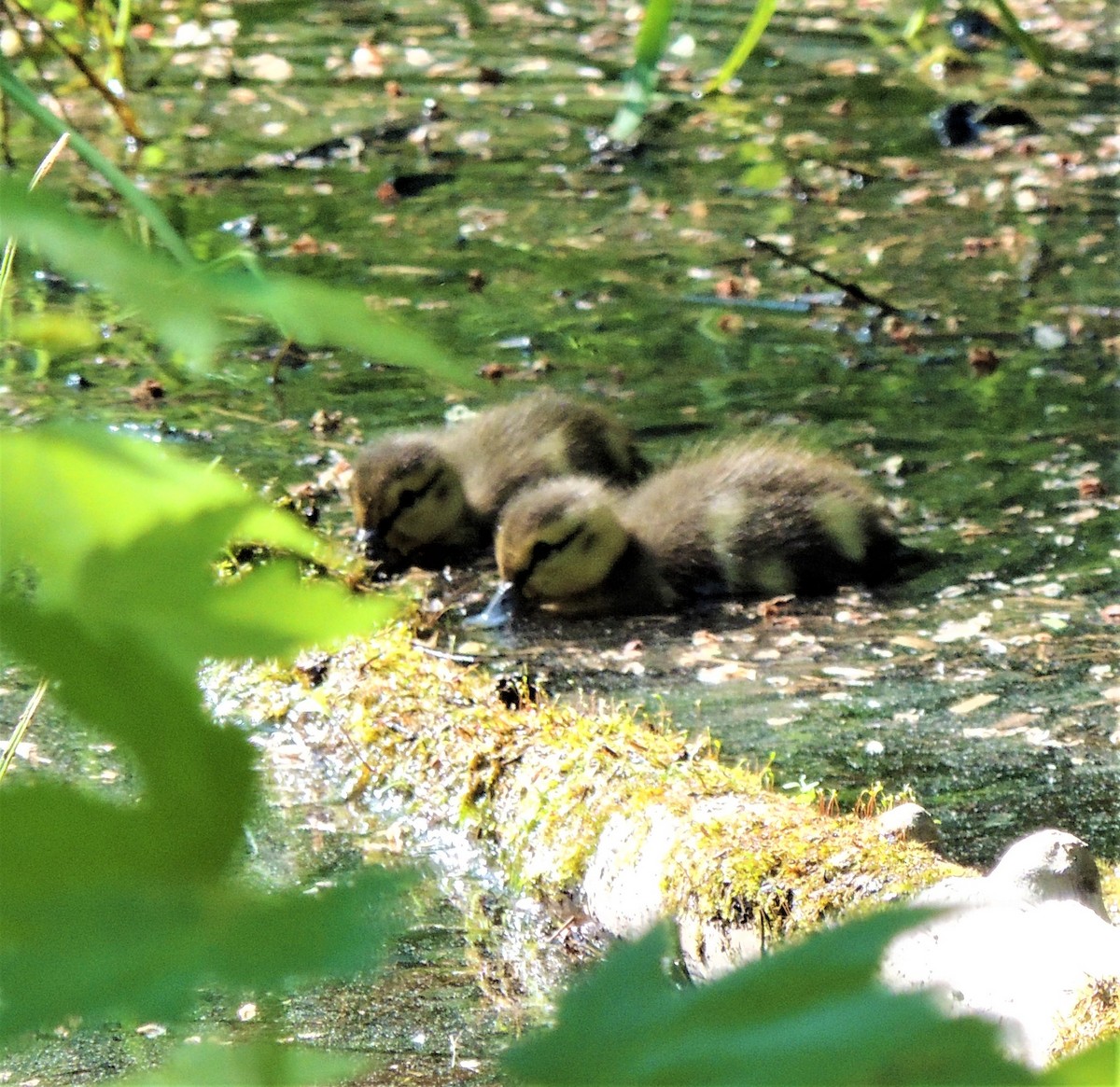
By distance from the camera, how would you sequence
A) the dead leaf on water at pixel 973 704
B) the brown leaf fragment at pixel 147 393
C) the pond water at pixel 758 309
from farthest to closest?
the brown leaf fragment at pixel 147 393
the pond water at pixel 758 309
the dead leaf on water at pixel 973 704

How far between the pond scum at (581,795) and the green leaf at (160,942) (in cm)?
126

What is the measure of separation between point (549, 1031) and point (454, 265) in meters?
5.30

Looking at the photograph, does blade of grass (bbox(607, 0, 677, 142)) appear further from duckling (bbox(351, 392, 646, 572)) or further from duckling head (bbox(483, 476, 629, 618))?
duckling (bbox(351, 392, 646, 572))

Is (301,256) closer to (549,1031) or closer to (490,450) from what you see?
(490,450)

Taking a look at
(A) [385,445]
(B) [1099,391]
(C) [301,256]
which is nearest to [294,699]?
(A) [385,445]

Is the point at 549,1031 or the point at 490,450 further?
the point at 490,450

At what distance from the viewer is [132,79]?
750 centimetres

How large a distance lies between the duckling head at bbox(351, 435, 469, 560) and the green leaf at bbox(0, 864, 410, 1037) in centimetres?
352

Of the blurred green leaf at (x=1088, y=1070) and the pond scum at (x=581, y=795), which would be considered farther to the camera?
the pond scum at (x=581, y=795)

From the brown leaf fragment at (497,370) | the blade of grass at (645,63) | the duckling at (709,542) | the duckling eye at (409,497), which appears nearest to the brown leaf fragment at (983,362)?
the duckling at (709,542)

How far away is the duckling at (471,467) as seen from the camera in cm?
395

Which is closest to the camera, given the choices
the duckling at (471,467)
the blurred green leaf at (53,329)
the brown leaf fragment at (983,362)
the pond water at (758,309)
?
the blurred green leaf at (53,329)

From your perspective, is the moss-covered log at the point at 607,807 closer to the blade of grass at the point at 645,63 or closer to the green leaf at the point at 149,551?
the blade of grass at the point at 645,63

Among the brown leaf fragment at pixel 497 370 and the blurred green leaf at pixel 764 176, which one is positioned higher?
the brown leaf fragment at pixel 497 370
